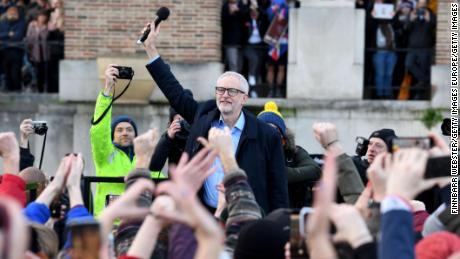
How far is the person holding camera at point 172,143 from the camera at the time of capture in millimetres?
9398

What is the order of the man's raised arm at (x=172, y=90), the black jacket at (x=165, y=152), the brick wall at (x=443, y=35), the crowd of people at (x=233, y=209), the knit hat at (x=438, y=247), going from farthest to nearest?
the brick wall at (x=443, y=35) → the black jacket at (x=165, y=152) → the man's raised arm at (x=172, y=90) → the knit hat at (x=438, y=247) → the crowd of people at (x=233, y=209)

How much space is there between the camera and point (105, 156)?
32.7ft

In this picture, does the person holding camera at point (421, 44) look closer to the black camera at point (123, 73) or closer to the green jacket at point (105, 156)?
the green jacket at point (105, 156)

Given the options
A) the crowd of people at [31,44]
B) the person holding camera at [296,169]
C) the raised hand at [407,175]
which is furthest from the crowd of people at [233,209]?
the crowd of people at [31,44]

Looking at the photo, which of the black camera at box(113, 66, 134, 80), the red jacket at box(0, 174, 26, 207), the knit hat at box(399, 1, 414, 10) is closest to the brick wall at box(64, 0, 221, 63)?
the knit hat at box(399, 1, 414, 10)

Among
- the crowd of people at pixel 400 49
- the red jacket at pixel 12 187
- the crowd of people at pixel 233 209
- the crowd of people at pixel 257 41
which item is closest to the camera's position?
the crowd of people at pixel 233 209

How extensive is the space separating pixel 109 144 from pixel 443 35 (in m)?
7.58

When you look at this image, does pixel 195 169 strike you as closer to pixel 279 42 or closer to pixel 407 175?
pixel 407 175

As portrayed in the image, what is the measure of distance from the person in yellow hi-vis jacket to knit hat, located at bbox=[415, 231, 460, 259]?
4520 millimetres

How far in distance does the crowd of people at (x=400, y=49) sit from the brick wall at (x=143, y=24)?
197cm

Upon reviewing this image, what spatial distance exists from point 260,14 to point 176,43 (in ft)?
3.91

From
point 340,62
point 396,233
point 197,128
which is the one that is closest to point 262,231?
point 396,233

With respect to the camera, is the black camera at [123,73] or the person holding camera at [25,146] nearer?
the black camera at [123,73]

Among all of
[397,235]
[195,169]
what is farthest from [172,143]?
[397,235]
